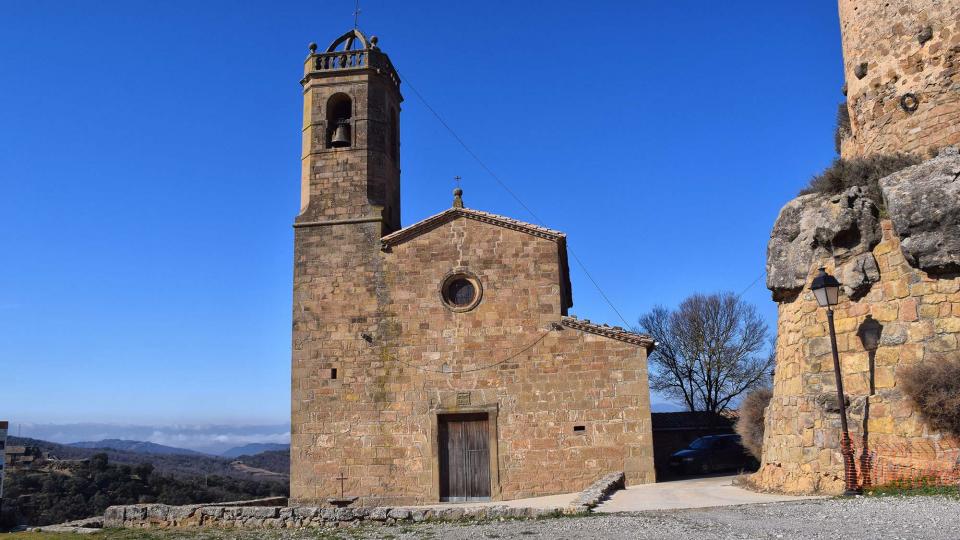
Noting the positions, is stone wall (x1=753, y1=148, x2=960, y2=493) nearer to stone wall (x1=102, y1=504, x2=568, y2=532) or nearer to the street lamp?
the street lamp

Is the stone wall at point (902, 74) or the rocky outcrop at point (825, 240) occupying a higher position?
the stone wall at point (902, 74)

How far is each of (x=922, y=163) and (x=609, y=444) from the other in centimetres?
899

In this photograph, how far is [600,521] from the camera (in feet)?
33.5

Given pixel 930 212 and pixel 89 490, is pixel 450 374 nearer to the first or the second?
pixel 930 212

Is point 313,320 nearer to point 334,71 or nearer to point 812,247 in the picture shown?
point 334,71

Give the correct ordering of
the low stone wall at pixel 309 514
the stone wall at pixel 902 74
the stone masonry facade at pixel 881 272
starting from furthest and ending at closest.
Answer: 1. the stone wall at pixel 902 74
2. the low stone wall at pixel 309 514
3. the stone masonry facade at pixel 881 272

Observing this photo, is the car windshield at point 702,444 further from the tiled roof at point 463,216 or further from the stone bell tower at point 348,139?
the stone bell tower at point 348,139

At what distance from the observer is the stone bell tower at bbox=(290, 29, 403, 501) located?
1900 cm

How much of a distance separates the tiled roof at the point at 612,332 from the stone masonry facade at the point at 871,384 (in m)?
4.68

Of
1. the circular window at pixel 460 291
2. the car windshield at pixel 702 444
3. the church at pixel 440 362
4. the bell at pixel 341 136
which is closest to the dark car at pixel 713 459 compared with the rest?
the car windshield at pixel 702 444

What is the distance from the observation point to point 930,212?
11750mm

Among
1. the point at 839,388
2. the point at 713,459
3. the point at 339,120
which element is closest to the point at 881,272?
the point at 839,388

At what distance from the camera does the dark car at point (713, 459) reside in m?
20.7

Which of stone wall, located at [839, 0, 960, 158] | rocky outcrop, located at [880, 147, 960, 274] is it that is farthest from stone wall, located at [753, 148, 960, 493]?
stone wall, located at [839, 0, 960, 158]
